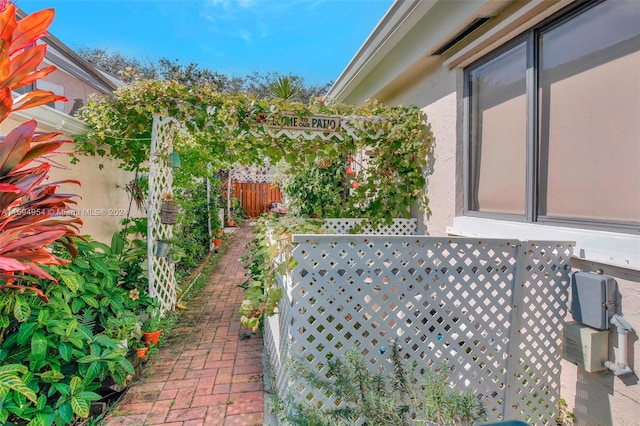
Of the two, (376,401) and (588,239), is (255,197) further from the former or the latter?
(376,401)

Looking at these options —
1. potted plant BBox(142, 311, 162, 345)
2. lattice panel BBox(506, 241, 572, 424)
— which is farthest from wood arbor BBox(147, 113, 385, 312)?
lattice panel BBox(506, 241, 572, 424)

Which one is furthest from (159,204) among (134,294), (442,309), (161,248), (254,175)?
(254,175)

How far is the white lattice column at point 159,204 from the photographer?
3.83 meters

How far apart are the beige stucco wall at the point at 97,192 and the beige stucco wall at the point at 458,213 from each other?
409cm

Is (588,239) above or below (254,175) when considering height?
below

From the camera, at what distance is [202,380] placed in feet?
9.59

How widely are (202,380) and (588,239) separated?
326 cm

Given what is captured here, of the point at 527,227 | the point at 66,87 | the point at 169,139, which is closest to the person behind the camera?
the point at 527,227

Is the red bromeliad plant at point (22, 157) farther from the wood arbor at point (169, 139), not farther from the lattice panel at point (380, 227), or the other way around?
the lattice panel at point (380, 227)

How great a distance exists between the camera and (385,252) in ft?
6.76

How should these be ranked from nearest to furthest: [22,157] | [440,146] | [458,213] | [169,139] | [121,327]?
[22,157], [121,327], [458,213], [440,146], [169,139]

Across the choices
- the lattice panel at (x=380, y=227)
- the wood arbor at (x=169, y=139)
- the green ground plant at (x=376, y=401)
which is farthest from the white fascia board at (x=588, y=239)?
the wood arbor at (x=169, y=139)

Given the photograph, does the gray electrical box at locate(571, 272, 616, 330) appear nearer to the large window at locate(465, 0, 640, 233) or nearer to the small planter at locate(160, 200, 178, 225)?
the large window at locate(465, 0, 640, 233)

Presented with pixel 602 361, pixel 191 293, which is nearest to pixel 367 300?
pixel 602 361
